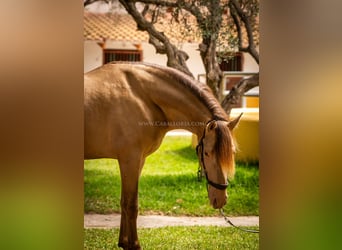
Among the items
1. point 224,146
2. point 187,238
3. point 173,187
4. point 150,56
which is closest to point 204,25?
point 150,56

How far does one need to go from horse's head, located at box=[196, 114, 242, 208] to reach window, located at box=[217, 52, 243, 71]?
0.37 m

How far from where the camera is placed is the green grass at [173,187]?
2.81 metres

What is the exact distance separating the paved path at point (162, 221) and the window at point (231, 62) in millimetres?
942

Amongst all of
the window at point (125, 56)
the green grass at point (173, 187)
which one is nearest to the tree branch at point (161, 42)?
the window at point (125, 56)

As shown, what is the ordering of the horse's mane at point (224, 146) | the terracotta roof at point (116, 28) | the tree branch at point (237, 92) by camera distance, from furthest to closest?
the tree branch at point (237, 92) → the terracotta roof at point (116, 28) → the horse's mane at point (224, 146)

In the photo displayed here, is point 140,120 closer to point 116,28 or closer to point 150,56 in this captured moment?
point 150,56

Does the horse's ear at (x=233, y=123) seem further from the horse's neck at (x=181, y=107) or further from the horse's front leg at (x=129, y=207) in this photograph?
the horse's front leg at (x=129, y=207)

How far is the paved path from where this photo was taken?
2795 millimetres

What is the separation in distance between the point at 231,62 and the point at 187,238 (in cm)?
114

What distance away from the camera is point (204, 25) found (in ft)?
9.35
